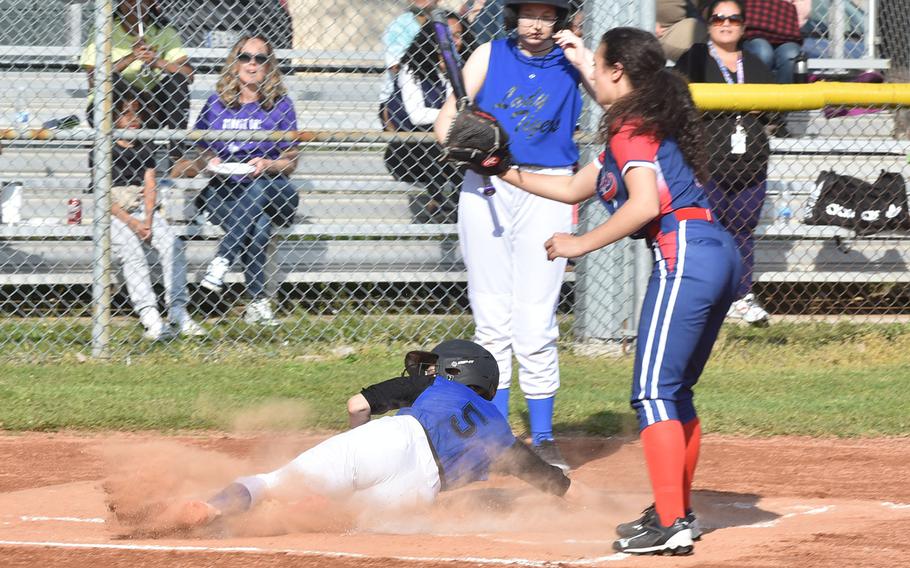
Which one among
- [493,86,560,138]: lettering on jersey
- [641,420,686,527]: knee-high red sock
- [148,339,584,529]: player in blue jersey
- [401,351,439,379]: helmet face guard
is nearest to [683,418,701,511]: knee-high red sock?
[641,420,686,527]: knee-high red sock

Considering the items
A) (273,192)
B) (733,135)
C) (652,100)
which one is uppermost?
(652,100)

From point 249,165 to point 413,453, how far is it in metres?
4.30

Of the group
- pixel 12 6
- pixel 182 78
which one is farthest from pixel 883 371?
A: pixel 12 6

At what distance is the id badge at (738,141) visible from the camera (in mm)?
8422

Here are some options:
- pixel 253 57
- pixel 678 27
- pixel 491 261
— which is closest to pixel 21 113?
pixel 253 57

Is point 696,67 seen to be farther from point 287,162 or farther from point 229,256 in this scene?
point 229,256

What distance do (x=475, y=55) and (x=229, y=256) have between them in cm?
326

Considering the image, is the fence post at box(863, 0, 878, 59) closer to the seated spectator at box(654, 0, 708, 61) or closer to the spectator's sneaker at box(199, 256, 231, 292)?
the seated spectator at box(654, 0, 708, 61)

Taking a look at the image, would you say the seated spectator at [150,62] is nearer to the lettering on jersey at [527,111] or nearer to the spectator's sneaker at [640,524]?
the lettering on jersey at [527,111]

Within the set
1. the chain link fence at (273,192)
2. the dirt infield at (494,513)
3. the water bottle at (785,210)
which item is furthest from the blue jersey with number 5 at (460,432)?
the water bottle at (785,210)

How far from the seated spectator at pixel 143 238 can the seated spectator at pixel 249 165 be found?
24 centimetres

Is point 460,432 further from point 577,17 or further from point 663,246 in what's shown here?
point 577,17

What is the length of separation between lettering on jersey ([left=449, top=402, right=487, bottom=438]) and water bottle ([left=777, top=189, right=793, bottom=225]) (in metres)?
5.64

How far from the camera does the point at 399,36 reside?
9008 millimetres
